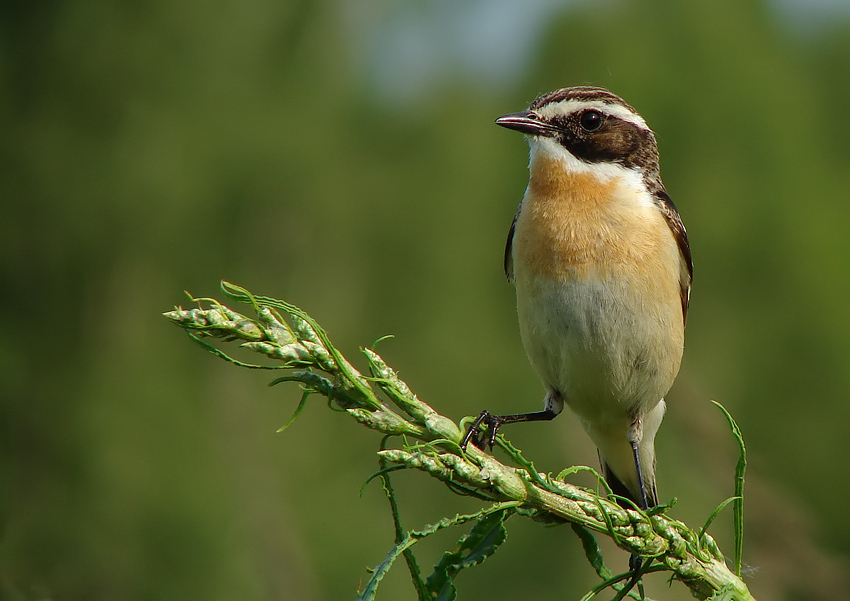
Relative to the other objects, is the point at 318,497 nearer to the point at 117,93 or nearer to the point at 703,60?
the point at 117,93

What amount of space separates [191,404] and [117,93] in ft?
10.7

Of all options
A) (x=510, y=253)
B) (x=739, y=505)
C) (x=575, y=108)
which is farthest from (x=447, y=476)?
(x=575, y=108)

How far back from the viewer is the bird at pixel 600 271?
375 cm

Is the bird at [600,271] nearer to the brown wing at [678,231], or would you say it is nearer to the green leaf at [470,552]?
the brown wing at [678,231]

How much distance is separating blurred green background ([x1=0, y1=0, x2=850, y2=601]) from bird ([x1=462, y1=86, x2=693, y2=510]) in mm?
4118

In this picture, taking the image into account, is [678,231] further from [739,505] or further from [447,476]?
[447,476]

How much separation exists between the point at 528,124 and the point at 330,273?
301 inches

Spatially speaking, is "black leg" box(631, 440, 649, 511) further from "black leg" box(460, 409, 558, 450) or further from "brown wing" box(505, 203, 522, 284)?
"brown wing" box(505, 203, 522, 284)

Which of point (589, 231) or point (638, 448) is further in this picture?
point (638, 448)

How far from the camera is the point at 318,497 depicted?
10.4 m

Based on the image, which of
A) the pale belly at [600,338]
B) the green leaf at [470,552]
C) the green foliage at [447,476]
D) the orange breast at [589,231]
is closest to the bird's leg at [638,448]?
the pale belly at [600,338]

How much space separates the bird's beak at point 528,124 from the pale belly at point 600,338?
79 cm

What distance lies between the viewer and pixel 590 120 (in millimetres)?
4355

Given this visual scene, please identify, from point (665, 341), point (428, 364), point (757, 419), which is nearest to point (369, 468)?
point (428, 364)
